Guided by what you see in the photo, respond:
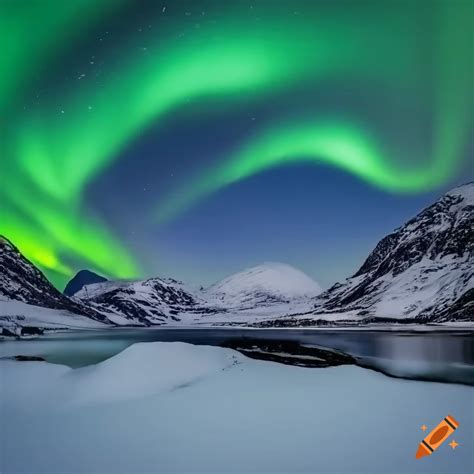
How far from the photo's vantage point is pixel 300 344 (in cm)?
719

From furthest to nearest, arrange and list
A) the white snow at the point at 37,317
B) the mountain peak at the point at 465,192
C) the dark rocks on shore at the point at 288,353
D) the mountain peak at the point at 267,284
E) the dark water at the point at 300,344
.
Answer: the white snow at the point at 37,317 → the mountain peak at the point at 267,284 → the dark rocks on shore at the point at 288,353 → the mountain peak at the point at 465,192 → the dark water at the point at 300,344

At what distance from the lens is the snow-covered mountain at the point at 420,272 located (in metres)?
6.25

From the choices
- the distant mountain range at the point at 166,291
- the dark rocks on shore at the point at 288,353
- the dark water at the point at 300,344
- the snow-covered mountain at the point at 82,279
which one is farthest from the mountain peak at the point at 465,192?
the snow-covered mountain at the point at 82,279

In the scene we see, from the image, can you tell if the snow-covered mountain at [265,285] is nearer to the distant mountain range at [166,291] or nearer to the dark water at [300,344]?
the distant mountain range at [166,291]

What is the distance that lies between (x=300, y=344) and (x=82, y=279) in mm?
4289

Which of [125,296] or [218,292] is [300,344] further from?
[125,296]

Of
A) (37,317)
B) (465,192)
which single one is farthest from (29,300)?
(465,192)

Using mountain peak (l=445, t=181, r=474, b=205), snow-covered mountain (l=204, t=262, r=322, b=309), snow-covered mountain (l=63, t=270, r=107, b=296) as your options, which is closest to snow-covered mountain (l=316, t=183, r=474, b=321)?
mountain peak (l=445, t=181, r=474, b=205)

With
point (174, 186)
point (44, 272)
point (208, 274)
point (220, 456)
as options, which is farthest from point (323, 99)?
point (44, 272)

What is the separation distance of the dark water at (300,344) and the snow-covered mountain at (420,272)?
2.62ft

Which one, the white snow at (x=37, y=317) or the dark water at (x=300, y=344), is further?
the white snow at (x=37, y=317)

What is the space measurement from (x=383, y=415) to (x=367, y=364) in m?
1.88

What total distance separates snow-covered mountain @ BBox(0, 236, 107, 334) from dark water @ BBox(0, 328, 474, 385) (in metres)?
0.37

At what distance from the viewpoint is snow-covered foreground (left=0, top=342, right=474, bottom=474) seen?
286 centimetres
